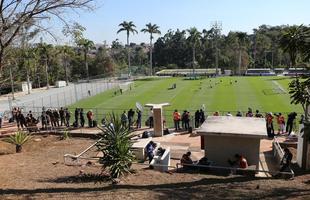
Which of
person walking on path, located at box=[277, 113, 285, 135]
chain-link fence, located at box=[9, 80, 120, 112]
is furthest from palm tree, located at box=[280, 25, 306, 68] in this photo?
chain-link fence, located at box=[9, 80, 120, 112]

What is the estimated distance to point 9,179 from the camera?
13844mm

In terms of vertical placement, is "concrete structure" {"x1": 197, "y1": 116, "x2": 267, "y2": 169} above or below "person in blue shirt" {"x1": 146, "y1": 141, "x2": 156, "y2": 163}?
above

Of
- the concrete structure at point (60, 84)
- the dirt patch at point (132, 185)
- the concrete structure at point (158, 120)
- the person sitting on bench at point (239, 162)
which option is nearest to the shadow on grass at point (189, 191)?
the dirt patch at point (132, 185)

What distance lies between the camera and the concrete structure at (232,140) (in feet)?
55.0

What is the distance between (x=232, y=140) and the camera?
56.5 feet

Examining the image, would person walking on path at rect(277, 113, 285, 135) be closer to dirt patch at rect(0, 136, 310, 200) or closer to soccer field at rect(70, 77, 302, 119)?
dirt patch at rect(0, 136, 310, 200)

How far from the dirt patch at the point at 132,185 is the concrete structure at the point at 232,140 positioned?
Result: 2197 mm

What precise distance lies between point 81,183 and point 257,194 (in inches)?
221

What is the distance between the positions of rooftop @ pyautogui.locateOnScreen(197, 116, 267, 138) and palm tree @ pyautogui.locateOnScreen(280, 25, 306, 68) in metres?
4.52

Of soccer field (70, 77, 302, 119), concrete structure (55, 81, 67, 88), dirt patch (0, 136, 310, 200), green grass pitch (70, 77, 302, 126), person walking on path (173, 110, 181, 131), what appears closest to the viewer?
dirt patch (0, 136, 310, 200)

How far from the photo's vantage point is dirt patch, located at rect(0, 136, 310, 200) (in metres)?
11.8

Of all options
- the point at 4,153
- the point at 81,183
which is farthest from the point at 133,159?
the point at 4,153

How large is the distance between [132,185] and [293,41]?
682cm

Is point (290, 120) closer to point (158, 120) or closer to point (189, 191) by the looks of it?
point (158, 120)
